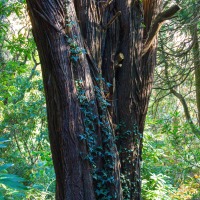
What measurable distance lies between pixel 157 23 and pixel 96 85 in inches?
53.7

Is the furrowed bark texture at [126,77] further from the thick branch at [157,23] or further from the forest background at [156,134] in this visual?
the forest background at [156,134]

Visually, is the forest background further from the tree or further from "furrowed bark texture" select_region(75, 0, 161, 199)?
the tree

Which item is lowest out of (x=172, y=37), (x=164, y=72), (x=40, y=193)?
(x=40, y=193)

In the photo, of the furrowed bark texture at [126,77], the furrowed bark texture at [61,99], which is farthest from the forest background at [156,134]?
the furrowed bark texture at [61,99]

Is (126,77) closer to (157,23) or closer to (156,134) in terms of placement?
(157,23)

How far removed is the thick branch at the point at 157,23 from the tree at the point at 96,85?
0.04 feet

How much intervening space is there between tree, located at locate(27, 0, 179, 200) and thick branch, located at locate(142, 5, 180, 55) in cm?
1

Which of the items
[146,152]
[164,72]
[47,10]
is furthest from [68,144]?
[164,72]

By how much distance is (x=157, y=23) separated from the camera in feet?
14.9

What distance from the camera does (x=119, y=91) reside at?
448cm

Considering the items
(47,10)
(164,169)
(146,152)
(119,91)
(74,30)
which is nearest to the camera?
(47,10)

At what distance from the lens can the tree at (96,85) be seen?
3.40 metres

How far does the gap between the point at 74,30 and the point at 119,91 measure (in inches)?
49.6

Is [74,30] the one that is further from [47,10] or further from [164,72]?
[164,72]
